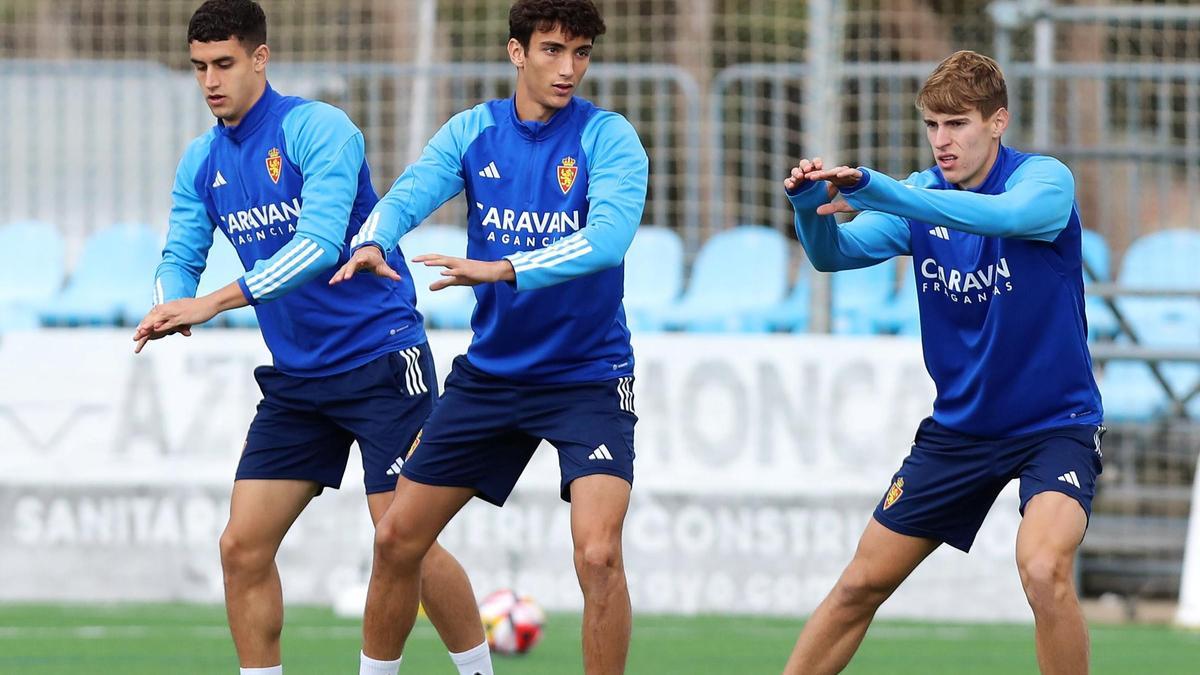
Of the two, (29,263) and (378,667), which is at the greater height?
(29,263)

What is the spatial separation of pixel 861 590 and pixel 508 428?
126 centimetres

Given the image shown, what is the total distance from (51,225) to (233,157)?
258 inches

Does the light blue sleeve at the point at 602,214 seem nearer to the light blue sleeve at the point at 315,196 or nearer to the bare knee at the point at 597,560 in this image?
the light blue sleeve at the point at 315,196

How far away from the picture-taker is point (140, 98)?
1251 cm

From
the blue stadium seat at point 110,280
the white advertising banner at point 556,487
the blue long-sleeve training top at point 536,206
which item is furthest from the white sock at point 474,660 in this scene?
the blue stadium seat at point 110,280

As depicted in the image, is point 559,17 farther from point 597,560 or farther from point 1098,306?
point 1098,306

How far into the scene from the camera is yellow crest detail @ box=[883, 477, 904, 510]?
606cm

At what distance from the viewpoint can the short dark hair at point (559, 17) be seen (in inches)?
240

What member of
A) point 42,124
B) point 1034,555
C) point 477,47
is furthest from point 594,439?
point 477,47

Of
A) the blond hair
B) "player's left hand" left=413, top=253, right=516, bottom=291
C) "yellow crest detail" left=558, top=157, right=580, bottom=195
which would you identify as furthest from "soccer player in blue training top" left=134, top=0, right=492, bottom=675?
the blond hair

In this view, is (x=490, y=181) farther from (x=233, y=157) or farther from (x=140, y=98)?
(x=140, y=98)

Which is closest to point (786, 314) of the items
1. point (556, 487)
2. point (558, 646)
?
point (556, 487)

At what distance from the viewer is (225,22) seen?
640cm

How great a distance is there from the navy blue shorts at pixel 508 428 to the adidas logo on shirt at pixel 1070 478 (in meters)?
1.37
